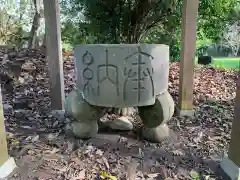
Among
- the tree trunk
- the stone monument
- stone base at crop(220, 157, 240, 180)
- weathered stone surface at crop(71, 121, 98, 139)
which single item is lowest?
stone base at crop(220, 157, 240, 180)

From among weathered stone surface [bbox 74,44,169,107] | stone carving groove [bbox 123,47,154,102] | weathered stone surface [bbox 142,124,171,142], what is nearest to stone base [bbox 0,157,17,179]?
weathered stone surface [bbox 74,44,169,107]

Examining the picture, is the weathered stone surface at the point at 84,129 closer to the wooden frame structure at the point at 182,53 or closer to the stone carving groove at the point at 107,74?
the stone carving groove at the point at 107,74

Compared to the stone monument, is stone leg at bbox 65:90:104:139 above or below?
below

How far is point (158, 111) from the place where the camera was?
7.20ft

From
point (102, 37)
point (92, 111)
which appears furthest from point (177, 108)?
point (102, 37)

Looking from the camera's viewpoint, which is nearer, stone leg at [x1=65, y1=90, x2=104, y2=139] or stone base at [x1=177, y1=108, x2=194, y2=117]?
stone leg at [x1=65, y1=90, x2=104, y2=139]

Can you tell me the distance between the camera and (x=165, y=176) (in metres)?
1.79

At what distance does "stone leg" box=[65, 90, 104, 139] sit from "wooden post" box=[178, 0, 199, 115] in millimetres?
1238

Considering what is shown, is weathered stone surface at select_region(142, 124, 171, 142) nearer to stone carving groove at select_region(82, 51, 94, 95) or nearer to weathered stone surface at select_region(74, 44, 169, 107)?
weathered stone surface at select_region(74, 44, 169, 107)

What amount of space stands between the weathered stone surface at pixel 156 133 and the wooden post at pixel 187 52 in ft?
2.66

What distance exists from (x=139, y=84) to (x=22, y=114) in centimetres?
168

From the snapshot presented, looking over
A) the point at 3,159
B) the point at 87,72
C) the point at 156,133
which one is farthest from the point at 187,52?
the point at 3,159

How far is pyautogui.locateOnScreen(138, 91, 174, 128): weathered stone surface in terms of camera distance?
7.18ft

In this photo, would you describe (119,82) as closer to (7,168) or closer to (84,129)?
(84,129)
